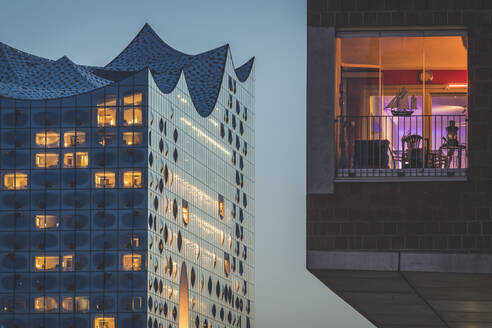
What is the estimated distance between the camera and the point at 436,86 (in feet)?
65.9

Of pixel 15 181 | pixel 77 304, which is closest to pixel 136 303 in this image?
pixel 77 304

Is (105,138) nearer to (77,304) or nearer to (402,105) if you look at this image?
(77,304)

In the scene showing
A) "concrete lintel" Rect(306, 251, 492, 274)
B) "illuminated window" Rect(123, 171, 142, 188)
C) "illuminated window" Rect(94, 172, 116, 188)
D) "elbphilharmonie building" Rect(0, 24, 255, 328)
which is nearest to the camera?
"concrete lintel" Rect(306, 251, 492, 274)

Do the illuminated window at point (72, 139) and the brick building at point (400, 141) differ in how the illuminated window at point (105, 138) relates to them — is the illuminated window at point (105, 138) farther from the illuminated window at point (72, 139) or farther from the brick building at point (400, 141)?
the brick building at point (400, 141)

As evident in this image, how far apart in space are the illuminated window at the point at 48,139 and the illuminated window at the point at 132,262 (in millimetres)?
13265

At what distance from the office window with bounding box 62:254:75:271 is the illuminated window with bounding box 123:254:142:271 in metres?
5.15

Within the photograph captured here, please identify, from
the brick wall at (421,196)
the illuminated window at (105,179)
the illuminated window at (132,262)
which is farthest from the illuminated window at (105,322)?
the brick wall at (421,196)

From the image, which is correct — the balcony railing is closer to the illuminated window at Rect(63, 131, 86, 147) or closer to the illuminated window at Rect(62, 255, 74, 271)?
the illuminated window at Rect(62, 255, 74, 271)

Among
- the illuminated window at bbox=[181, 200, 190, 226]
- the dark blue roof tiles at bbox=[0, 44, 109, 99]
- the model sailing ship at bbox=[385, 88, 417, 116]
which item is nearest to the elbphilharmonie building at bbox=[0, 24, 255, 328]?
the dark blue roof tiles at bbox=[0, 44, 109, 99]

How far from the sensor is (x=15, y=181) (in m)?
109

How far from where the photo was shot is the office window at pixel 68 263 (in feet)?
353

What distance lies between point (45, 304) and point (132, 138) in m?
18.6

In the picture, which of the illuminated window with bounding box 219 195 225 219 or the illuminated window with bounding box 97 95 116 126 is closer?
the illuminated window with bounding box 97 95 116 126

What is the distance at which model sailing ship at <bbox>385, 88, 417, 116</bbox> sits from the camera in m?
20.0
